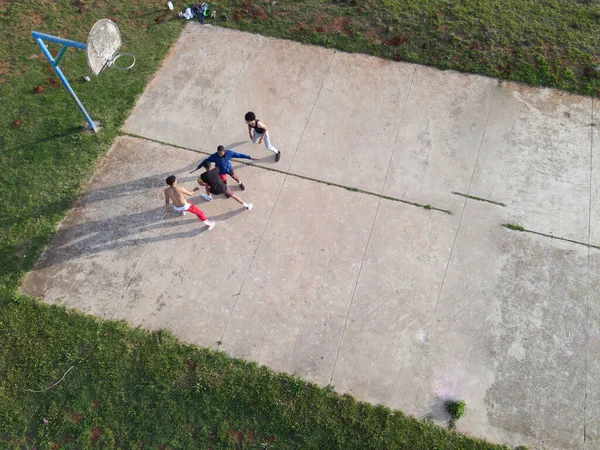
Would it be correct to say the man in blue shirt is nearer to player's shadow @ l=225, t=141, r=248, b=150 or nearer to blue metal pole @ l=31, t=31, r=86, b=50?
player's shadow @ l=225, t=141, r=248, b=150

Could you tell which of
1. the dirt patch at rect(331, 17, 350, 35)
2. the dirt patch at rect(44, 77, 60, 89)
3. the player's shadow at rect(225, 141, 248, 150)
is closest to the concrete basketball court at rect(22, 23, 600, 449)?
the player's shadow at rect(225, 141, 248, 150)

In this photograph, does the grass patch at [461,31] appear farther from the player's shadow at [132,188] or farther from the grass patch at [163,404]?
the grass patch at [163,404]

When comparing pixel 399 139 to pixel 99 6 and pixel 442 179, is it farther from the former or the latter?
pixel 99 6

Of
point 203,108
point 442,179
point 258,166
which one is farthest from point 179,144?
point 442,179

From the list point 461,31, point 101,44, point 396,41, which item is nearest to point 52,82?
point 101,44

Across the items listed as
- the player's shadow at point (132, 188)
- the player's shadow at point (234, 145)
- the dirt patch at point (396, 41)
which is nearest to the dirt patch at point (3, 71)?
the player's shadow at point (132, 188)
